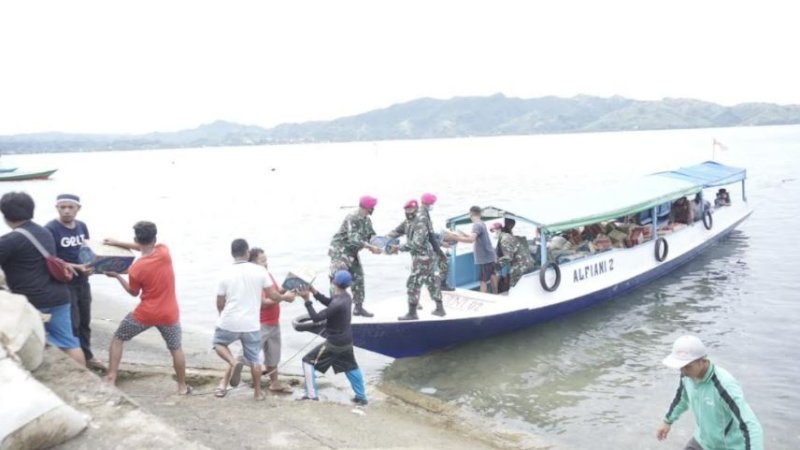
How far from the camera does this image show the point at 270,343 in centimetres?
765

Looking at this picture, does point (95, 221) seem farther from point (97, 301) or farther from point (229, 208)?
point (97, 301)

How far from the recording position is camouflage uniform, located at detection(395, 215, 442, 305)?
9297 mm

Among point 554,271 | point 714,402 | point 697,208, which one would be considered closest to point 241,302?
point 714,402

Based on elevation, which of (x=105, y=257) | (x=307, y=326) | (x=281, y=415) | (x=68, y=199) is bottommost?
(x=281, y=415)

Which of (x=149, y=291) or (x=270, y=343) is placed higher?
(x=149, y=291)

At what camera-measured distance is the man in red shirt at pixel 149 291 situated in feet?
20.2

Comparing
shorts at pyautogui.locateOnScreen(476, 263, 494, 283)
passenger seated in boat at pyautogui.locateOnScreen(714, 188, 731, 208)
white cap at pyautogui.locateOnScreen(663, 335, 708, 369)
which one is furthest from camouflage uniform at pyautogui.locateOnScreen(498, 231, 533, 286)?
passenger seated in boat at pyautogui.locateOnScreen(714, 188, 731, 208)

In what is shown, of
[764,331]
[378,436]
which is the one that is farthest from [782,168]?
[378,436]

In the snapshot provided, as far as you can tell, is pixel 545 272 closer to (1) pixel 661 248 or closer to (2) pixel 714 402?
(1) pixel 661 248

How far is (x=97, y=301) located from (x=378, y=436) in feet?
38.3

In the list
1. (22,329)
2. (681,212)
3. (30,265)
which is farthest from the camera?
(681,212)

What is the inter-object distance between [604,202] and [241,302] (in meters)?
9.19

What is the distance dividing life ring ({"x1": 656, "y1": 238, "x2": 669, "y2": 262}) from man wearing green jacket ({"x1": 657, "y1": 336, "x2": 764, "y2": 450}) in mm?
10603

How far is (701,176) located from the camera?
18.4 metres
